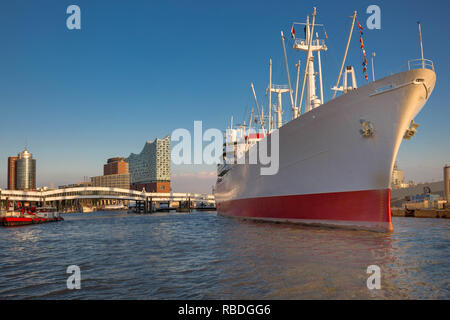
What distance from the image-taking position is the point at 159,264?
11258mm

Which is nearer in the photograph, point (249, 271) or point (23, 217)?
point (249, 271)

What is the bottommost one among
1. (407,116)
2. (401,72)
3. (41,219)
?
(41,219)

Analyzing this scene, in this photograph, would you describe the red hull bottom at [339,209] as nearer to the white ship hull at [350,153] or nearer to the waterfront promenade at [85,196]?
the white ship hull at [350,153]

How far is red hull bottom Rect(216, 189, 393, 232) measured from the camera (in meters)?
16.6

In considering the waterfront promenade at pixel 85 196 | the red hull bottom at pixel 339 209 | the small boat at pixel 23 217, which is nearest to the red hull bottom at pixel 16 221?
the small boat at pixel 23 217

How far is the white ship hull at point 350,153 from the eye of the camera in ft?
52.5

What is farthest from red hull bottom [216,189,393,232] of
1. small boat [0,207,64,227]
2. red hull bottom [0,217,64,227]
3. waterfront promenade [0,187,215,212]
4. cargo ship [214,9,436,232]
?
waterfront promenade [0,187,215,212]

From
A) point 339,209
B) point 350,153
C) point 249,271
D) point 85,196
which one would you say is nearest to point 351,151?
point 350,153

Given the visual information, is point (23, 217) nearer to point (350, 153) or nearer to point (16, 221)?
point (16, 221)

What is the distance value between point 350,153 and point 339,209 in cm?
335

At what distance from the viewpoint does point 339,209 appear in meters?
18.2
